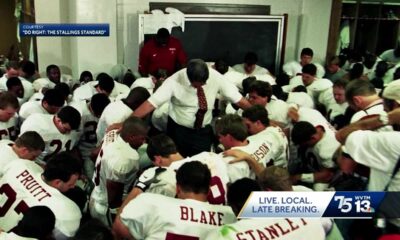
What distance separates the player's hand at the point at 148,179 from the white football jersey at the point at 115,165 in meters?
0.34

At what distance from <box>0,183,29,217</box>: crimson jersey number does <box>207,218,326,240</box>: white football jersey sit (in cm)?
113

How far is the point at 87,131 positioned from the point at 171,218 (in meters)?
2.04

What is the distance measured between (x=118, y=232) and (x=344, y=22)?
7191 mm

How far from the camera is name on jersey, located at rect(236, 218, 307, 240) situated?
1986 mm

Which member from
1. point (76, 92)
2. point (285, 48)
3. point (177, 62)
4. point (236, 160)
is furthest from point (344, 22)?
point (236, 160)

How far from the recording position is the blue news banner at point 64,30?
5433 millimetres

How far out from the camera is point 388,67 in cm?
623

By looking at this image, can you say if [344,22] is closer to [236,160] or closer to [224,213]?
[236,160]

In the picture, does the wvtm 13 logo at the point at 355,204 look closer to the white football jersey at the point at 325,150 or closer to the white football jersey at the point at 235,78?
the white football jersey at the point at 325,150

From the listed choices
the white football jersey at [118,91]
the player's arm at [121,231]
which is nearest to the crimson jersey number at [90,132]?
the white football jersey at [118,91]

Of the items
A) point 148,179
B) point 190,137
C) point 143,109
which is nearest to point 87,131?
point 143,109

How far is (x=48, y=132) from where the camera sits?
3477 mm

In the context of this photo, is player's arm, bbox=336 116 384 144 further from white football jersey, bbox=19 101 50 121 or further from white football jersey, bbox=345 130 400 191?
white football jersey, bbox=19 101 50 121

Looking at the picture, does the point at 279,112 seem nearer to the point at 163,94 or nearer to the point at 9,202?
the point at 163,94
